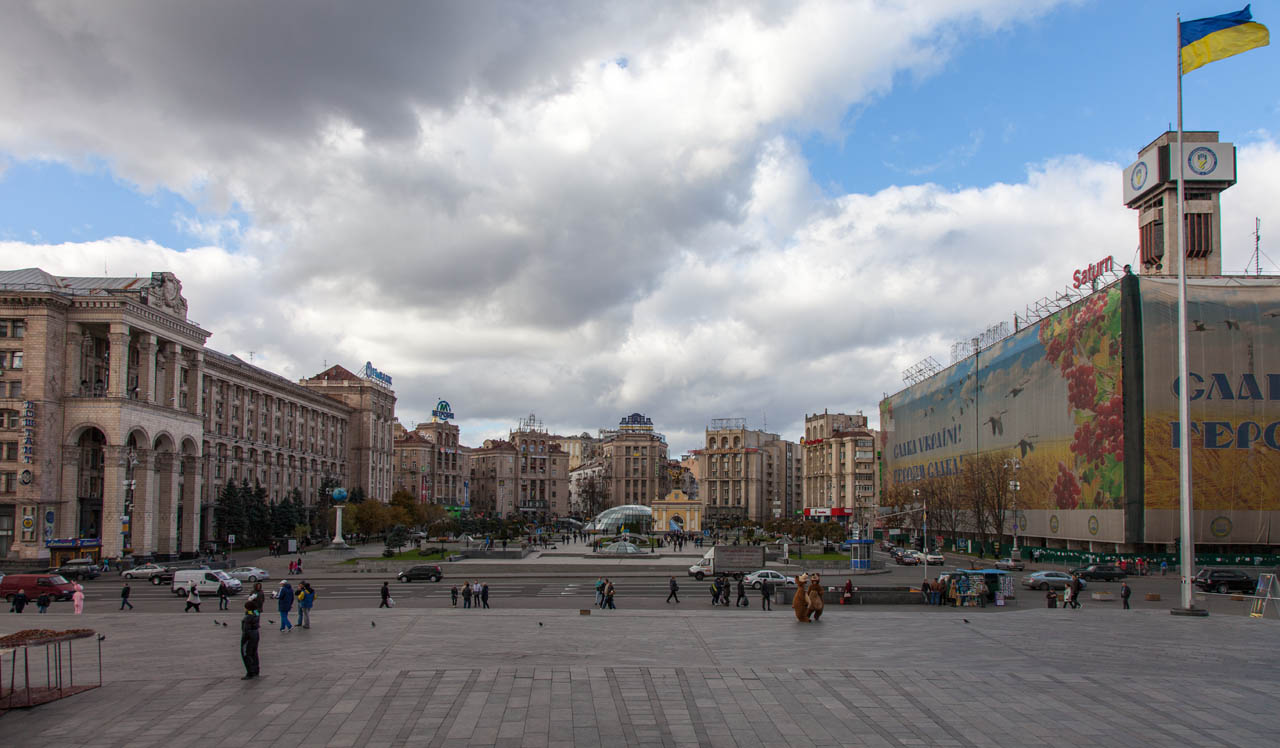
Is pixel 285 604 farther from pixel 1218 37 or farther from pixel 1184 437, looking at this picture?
pixel 1218 37

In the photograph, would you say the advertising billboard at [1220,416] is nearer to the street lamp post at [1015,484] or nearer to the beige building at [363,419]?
the street lamp post at [1015,484]

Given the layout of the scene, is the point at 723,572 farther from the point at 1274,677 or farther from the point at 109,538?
the point at 109,538

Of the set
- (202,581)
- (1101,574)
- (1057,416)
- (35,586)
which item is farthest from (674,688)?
(1057,416)

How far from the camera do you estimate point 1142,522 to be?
Answer: 60969 mm

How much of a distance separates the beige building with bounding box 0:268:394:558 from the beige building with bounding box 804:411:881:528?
92.5 metres

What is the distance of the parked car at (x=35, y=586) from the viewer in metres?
39.6

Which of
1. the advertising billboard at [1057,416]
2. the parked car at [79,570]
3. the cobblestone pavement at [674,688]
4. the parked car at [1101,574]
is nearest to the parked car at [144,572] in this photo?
the parked car at [79,570]

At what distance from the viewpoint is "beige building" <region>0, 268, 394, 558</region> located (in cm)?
6119

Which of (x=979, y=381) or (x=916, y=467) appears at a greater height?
(x=979, y=381)

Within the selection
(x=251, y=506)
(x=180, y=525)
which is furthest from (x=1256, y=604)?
(x=251, y=506)

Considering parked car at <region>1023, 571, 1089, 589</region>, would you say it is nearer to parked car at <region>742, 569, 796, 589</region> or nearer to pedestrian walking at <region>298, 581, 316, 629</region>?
parked car at <region>742, 569, 796, 589</region>

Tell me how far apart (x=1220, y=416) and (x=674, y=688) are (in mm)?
59433

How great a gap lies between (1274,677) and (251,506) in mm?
84277

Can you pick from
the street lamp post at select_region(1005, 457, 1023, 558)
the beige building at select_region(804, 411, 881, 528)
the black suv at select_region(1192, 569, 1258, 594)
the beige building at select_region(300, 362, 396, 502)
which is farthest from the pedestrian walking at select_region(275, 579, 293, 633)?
the beige building at select_region(804, 411, 881, 528)
